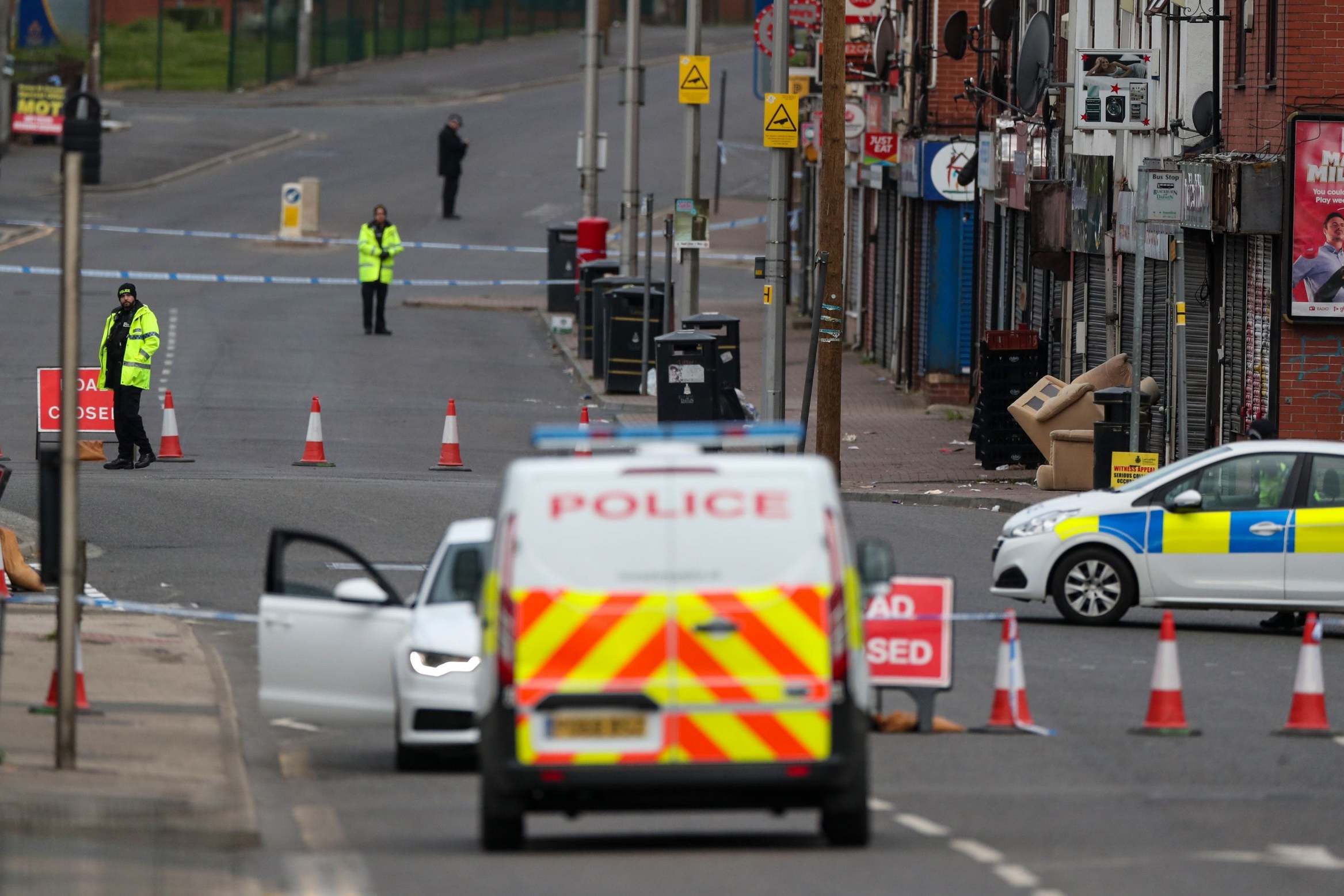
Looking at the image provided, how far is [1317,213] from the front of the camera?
76.1 ft

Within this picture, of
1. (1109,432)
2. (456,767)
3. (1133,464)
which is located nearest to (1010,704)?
(456,767)

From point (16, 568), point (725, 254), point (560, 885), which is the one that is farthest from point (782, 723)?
point (725, 254)

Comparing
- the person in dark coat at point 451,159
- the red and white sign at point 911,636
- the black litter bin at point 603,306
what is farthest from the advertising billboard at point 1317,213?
the person in dark coat at point 451,159

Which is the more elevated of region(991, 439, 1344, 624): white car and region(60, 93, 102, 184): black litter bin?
region(60, 93, 102, 184): black litter bin

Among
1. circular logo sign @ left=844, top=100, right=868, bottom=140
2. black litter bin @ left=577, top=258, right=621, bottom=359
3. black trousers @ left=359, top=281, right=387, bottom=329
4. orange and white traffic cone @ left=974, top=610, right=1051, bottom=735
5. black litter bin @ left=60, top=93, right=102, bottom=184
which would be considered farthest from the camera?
black litter bin @ left=60, top=93, right=102, bottom=184

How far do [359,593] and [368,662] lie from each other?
371mm

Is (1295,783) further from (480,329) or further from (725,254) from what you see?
(725,254)

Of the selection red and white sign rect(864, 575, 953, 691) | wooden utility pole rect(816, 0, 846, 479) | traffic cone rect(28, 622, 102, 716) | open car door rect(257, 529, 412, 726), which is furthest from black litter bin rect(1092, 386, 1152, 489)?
open car door rect(257, 529, 412, 726)

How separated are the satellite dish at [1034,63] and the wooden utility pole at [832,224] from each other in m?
4.66

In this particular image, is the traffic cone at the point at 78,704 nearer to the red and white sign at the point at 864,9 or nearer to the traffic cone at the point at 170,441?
the traffic cone at the point at 170,441

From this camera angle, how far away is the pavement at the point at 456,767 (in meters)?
9.98

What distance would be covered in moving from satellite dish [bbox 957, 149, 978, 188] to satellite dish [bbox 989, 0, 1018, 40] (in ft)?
5.44

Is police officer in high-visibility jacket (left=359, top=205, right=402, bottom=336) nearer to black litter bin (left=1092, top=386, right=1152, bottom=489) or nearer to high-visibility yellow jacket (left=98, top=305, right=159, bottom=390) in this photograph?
high-visibility yellow jacket (left=98, top=305, right=159, bottom=390)

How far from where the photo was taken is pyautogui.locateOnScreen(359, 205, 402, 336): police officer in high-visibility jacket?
126 feet
